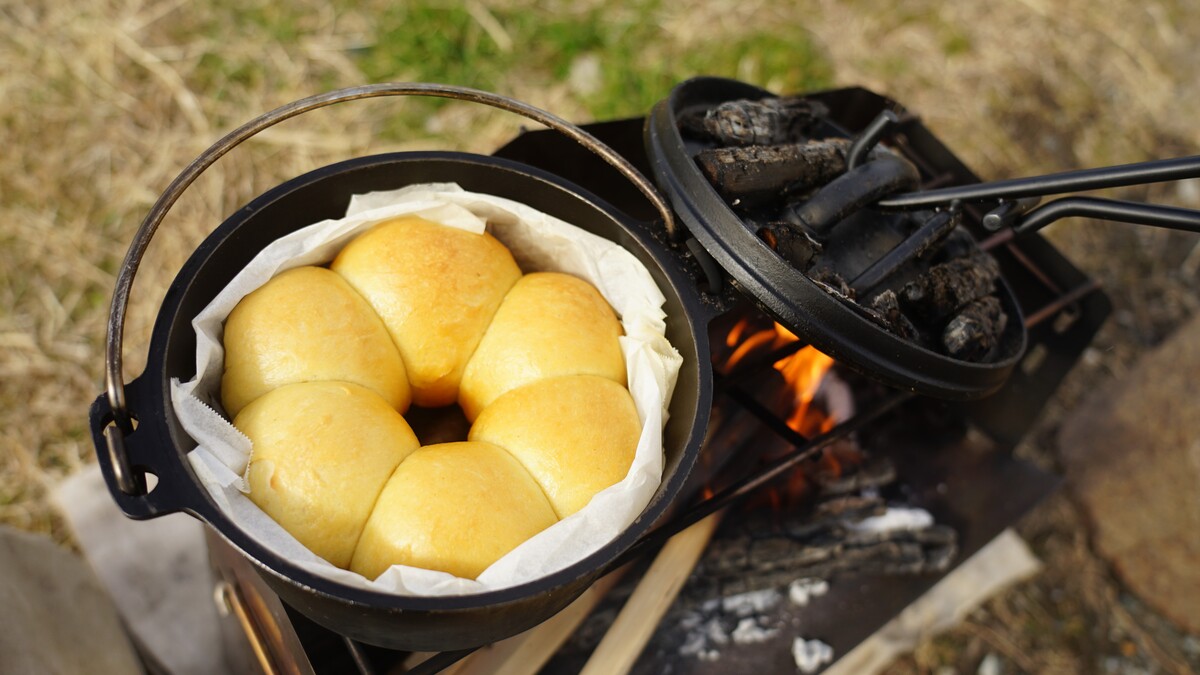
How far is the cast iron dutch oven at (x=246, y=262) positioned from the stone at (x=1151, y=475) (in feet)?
7.86

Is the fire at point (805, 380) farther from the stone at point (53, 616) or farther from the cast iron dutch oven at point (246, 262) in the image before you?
the stone at point (53, 616)

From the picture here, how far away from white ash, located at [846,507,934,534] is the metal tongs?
1.22 m

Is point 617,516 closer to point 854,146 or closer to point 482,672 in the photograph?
point 482,672

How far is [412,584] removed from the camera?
4.49ft

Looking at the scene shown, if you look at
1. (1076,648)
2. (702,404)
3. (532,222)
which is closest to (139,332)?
(532,222)

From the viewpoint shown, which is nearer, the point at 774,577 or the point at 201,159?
the point at 201,159

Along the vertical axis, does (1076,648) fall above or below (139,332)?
below

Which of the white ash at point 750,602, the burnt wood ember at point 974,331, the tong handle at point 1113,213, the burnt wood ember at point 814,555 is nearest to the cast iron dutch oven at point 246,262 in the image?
the burnt wood ember at point 974,331

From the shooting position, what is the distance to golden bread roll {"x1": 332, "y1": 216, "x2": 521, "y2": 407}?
1746mm

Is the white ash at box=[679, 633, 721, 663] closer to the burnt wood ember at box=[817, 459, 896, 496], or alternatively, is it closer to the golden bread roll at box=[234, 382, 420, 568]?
the burnt wood ember at box=[817, 459, 896, 496]

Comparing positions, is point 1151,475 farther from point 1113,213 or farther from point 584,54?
point 584,54

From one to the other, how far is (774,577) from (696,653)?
0.34 m

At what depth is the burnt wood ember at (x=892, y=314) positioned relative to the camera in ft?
5.68

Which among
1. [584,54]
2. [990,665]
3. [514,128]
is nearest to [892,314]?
[990,665]
